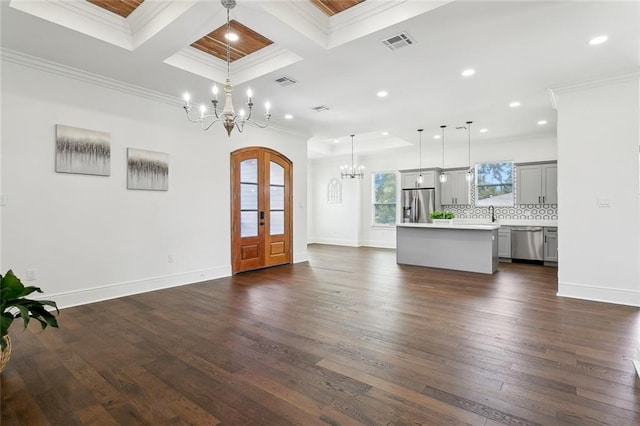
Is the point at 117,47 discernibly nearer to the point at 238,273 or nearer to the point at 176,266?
the point at 176,266

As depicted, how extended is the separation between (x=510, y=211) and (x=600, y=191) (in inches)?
159

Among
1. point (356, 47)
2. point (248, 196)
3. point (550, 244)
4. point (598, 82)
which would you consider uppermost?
point (356, 47)

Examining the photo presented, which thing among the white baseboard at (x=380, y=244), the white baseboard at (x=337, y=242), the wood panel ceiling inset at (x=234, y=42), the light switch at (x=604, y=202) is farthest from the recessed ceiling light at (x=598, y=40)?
the white baseboard at (x=337, y=242)

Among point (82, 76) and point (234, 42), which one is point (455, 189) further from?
point (82, 76)

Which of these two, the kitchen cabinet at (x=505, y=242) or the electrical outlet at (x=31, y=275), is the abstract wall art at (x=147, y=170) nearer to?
the electrical outlet at (x=31, y=275)

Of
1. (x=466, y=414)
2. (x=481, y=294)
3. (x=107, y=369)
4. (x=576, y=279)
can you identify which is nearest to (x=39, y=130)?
(x=107, y=369)

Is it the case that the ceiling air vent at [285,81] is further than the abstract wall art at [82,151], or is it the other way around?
the ceiling air vent at [285,81]

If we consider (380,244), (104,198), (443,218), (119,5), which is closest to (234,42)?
(119,5)

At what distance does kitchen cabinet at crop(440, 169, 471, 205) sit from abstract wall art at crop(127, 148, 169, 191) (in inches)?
274

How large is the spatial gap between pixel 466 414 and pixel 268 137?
230 inches

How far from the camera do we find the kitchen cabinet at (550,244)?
22.6 ft

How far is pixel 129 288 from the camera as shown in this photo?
4.50 metres

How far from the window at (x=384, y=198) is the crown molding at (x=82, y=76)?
265 inches

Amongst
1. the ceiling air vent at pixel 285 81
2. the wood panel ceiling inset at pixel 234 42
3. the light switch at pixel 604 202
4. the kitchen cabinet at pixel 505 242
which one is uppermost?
the wood panel ceiling inset at pixel 234 42
